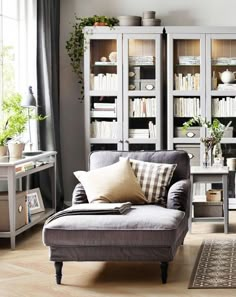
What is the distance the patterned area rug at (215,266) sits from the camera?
4.59 meters

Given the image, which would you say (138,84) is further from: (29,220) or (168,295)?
(168,295)

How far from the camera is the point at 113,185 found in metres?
5.46

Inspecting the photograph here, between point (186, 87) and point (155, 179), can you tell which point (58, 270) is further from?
point (186, 87)

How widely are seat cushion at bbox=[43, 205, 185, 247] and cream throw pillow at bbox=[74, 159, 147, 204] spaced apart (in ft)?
2.31

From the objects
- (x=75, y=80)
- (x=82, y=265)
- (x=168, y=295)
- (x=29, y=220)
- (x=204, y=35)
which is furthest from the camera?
(x=75, y=80)

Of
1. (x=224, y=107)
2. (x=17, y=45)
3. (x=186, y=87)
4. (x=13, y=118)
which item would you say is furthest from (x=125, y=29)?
(x=13, y=118)

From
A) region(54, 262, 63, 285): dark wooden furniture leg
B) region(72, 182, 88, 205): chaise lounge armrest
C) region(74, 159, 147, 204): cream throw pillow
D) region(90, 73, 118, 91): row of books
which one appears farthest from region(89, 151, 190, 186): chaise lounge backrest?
region(90, 73, 118, 91): row of books

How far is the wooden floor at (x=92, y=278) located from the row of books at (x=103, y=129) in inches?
88.0

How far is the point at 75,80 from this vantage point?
825 centimetres

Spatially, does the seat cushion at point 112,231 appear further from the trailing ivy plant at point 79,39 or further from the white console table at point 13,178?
the trailing ivy plant at point 79,39

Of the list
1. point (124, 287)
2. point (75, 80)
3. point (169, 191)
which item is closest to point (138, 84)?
point (75, 80)

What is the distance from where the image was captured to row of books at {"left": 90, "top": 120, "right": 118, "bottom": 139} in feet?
25.7

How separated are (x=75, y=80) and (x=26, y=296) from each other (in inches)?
167

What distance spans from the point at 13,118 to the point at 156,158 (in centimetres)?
158
